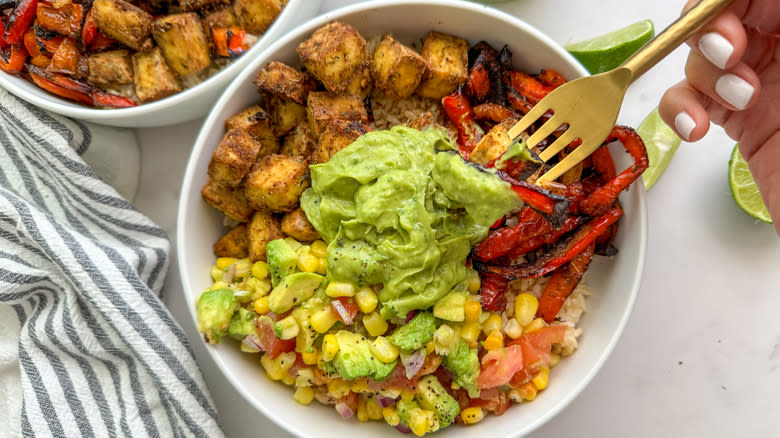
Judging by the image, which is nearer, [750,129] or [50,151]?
[750,129]

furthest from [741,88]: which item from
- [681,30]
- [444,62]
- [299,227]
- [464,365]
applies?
[299,227]

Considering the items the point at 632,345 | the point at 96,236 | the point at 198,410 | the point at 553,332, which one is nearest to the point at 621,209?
the point at 553,332

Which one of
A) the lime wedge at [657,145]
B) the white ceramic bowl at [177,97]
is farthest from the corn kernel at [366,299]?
the lime wedge at [657,145]

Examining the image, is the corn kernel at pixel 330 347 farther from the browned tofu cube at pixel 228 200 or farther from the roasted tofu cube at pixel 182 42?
the roasted tofu cube at pixel 182 42

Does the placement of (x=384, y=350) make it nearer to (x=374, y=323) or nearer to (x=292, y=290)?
(x=374, y=323)

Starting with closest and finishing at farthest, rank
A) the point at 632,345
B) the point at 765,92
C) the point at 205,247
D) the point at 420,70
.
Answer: the point at 765,92, the point at 420,70, the point at 205,247, the point at 632,345

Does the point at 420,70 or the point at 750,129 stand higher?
the point at 420,70

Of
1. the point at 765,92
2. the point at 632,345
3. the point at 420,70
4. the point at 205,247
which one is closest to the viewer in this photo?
the point at 765,92

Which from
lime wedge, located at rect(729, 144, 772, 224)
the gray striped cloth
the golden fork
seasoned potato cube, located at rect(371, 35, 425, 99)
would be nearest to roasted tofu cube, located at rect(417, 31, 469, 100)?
seasoned potato cube, located at rect(371, 35, 425, 99)

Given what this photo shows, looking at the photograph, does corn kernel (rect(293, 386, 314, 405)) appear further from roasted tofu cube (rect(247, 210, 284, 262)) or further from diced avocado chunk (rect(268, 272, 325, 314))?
roasted tofu cube (rect(247, 210, 284, 262))

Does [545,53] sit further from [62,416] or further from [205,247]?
[62,416]
